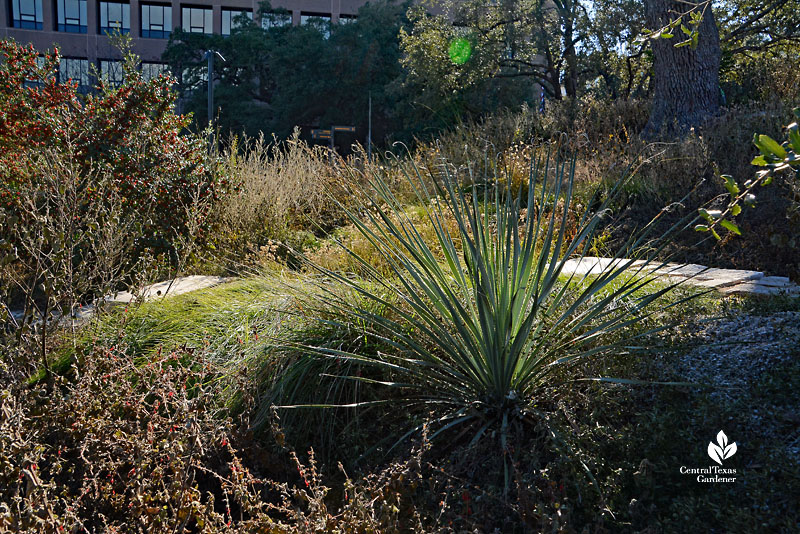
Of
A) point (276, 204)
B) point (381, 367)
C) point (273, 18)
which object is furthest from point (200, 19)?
point (381, 367)

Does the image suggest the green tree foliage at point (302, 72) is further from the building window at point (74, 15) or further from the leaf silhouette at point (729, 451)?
the leaf silhouette at point (729, 451)

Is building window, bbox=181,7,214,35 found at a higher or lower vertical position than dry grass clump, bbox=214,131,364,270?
higher

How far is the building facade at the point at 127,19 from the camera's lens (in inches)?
1553

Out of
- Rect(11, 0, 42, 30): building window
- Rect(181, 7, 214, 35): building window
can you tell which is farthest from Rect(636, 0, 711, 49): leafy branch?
Rect(11, 0, 42, 30): building window

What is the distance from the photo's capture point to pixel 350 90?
29625 mm

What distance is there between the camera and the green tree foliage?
29219 mm

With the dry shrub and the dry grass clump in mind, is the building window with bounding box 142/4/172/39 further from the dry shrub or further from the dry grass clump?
the dry shrub

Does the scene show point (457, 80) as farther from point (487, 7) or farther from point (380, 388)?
point (380, 388)

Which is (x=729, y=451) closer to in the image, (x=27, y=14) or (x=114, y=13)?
(x=114, y=13)

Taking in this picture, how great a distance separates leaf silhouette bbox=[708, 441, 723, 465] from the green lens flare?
54.1 feet

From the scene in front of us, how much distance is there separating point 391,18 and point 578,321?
Answer: 3012cm

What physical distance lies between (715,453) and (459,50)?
16.9m

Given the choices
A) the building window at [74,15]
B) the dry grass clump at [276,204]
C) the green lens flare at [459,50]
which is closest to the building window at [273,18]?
the building window at [74,15]

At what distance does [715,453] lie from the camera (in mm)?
2416
